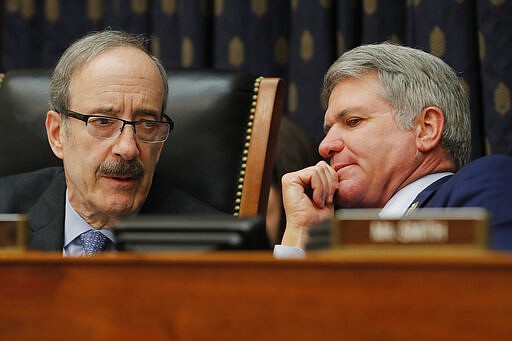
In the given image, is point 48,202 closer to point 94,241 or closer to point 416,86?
point 94,241

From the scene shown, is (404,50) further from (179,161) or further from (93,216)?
(93,216)

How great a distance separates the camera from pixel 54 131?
215 centimetres

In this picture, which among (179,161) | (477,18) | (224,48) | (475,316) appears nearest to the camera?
(475,316)

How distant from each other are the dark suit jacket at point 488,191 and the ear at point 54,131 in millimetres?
987

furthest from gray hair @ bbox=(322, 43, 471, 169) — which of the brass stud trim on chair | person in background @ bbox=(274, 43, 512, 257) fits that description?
the brass stud trim on chair

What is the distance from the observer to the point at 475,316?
0.84 m

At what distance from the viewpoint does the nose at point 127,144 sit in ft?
6.60

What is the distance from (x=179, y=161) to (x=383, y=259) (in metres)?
1.33

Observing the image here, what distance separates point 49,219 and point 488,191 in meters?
1.11

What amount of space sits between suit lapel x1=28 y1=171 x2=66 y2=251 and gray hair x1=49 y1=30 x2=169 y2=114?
213 mm

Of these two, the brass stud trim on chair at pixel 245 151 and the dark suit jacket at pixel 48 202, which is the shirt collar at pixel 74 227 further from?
the brass stud trim on chair at pixel 245 151

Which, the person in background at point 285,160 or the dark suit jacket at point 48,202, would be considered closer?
the dark suit jacket at point 48,202

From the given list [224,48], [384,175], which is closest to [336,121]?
[384,175]

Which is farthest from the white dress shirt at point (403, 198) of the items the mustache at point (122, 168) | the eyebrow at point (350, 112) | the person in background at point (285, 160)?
the person in background at point (285, 160)
